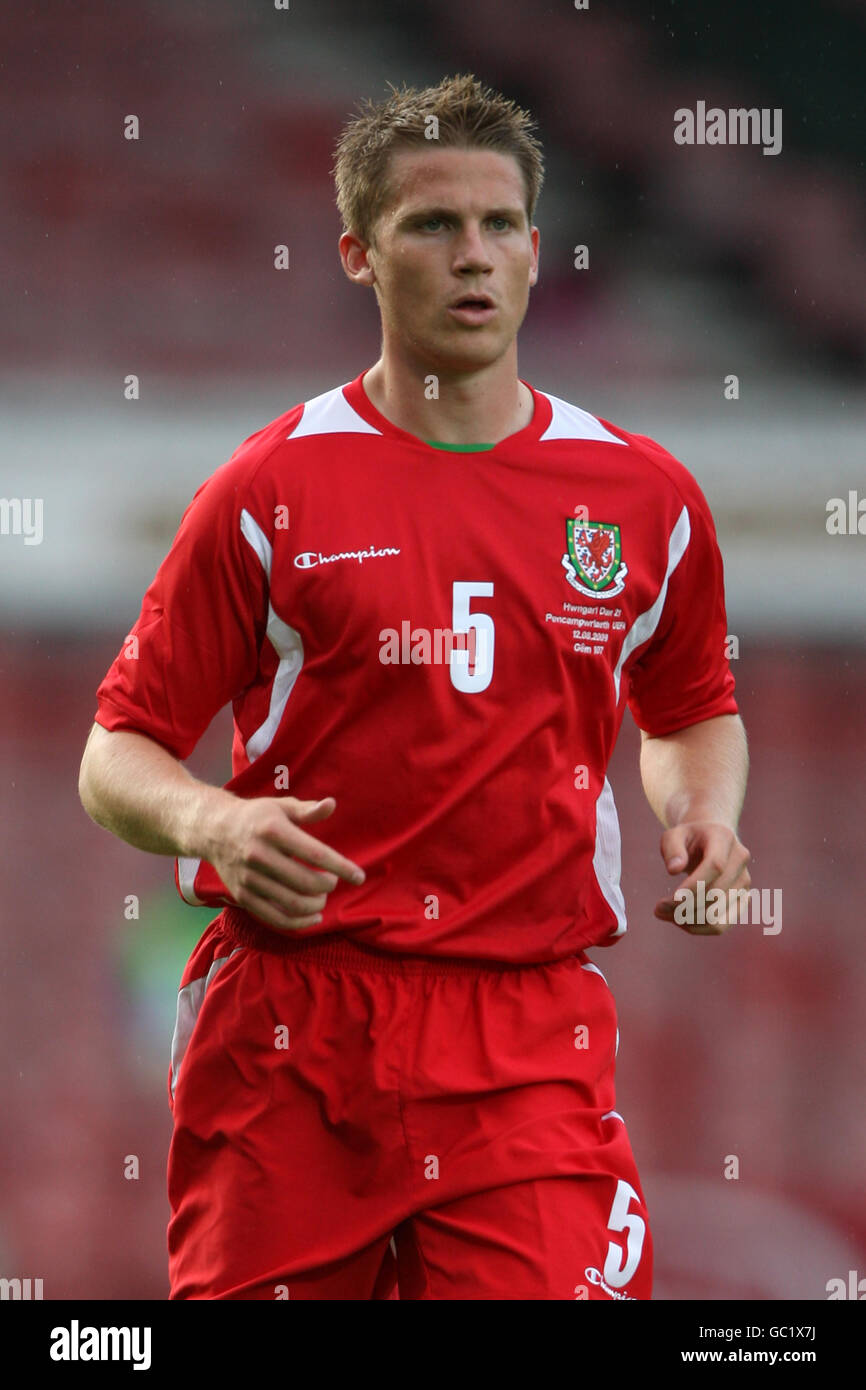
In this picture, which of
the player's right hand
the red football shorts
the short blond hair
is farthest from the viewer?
the short blond hair

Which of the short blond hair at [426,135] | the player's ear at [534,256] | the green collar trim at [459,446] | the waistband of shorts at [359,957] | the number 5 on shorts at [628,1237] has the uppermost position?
the short blond hair at [426,135]

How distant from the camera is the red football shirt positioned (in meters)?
2.17

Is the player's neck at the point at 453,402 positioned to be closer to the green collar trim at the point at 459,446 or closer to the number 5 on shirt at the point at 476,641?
the green collar trim at the point at 459,446

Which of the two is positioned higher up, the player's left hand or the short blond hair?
the short blond hair

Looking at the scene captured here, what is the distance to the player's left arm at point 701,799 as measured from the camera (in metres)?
2.16

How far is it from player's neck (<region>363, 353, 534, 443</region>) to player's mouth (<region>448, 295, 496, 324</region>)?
9cm

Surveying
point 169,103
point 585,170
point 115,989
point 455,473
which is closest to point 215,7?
point 169,103

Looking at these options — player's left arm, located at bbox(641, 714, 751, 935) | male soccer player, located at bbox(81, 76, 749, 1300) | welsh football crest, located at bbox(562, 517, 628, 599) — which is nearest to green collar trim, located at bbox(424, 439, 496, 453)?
male soccer player, located at bbox(81, 76, 749, 1300)

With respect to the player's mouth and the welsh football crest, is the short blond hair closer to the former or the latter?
the player's mouth

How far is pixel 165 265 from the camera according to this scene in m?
6.25

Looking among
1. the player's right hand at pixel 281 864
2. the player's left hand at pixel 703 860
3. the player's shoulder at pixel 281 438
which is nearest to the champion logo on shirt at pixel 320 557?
the player's shoulder at pixel 281 438

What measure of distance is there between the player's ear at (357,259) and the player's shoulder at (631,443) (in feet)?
1.01

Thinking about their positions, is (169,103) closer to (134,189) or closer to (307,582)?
(134,189)

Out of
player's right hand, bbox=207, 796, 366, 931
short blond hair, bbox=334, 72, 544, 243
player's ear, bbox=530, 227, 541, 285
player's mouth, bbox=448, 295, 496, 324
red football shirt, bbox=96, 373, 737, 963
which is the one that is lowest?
player's right hand, bbox=207, 796, 366, 931
